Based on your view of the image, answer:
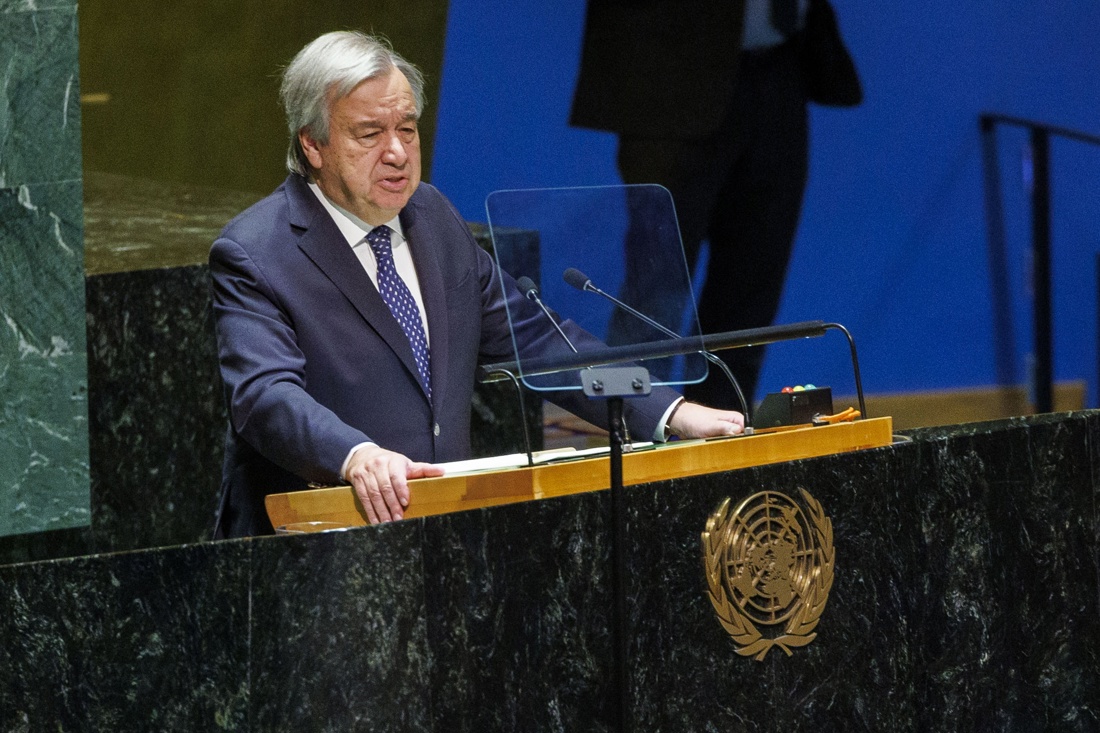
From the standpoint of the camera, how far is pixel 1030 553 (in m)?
2.73

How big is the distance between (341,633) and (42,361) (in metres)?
1.54

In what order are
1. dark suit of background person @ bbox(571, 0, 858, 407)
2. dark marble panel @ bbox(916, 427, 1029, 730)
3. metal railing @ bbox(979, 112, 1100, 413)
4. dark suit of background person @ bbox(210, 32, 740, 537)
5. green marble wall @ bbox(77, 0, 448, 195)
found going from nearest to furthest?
dark marble panel @ bbox(916, 427, 1029, 730), dark suit of background person @ bbox(210, 32, 740, 537), green marble wall @ bbox(77, 0, 448, 195), dark suit of background person @ bbox(571, 0, 858, 407), metal railing @ bbox(979, 112, 1100, 413)

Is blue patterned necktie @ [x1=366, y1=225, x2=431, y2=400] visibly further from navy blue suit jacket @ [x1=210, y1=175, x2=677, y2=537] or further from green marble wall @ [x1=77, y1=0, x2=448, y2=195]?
green marble wall @ [x1=77, y1=0, x2=448, y2=195]

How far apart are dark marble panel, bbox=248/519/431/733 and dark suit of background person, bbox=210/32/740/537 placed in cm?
52

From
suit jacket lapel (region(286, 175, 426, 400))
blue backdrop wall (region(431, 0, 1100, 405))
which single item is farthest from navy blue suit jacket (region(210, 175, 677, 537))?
blue backdrop wall (region(431, 0, 1100, 405))

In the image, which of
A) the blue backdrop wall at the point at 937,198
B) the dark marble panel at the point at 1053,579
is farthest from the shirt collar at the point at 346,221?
the blue backdrop wall at the point at 937,198

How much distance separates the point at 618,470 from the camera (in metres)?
2.25

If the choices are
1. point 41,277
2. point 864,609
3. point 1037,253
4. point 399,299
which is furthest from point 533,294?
point 1037,253

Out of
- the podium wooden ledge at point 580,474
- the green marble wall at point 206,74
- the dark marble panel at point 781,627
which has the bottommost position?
the dark marble panel at point 781,627

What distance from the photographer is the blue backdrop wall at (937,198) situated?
573 centimetres

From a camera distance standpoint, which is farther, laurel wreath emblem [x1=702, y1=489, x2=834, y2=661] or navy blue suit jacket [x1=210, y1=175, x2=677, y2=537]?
navy blue suit jacket [x1=210, y1=175, x2=677, y2=537]

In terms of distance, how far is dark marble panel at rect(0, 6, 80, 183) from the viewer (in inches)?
130

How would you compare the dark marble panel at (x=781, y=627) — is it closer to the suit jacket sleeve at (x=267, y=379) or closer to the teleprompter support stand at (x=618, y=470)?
the teleprompter support stand at (x=618, y=470)

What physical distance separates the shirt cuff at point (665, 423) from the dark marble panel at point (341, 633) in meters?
0.72
